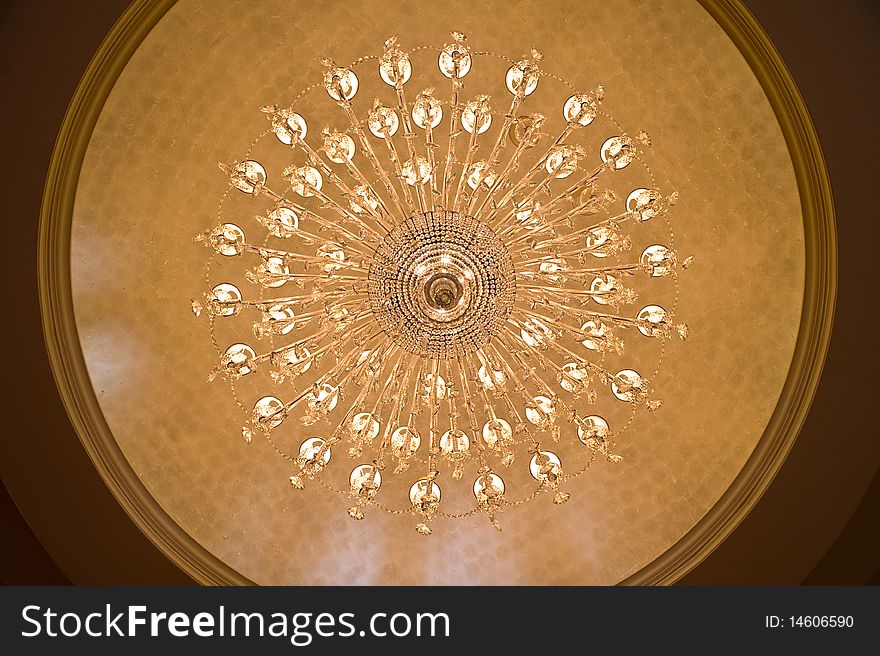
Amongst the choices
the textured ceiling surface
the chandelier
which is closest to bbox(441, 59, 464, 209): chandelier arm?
the chandelier

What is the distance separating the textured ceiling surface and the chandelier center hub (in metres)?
1.97

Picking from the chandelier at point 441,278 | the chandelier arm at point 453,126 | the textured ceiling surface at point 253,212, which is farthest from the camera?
the textured ceiling surface at point 253,212

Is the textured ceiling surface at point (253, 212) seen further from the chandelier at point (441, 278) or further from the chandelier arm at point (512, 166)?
the chandelier arm at point (512, 166)

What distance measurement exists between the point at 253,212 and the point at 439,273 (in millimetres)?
2413

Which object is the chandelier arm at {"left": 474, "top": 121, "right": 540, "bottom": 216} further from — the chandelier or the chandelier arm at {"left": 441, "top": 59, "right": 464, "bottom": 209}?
the chandelier arm at {"left": 441, "top": 59, "right": 464, "bottom": 209}

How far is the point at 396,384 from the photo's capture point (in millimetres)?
5211

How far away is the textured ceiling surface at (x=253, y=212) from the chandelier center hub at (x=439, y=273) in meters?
1.97

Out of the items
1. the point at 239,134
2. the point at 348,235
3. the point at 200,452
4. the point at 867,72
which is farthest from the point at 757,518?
the point at 239,134

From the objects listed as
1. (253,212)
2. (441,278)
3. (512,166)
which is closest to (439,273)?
(441,278)

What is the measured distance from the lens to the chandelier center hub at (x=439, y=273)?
4824mm

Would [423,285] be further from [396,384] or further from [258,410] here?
[258,410]

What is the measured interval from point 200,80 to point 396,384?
8.71 ft

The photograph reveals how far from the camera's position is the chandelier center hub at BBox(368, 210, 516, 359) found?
15.8 ft

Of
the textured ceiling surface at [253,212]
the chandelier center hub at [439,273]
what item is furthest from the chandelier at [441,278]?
the textured ceiling surface at [253,212]
